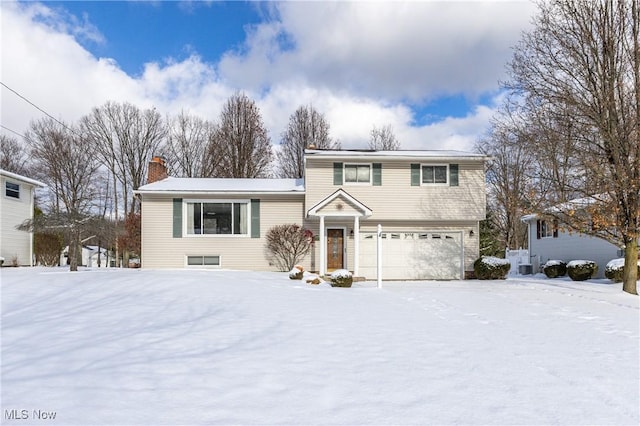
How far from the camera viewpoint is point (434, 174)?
1888 centimetres

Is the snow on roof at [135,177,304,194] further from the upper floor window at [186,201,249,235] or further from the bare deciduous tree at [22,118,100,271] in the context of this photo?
the bare deciduous tree at [22,118,100,271]

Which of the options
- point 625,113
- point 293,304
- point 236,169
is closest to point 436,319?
point 293,304

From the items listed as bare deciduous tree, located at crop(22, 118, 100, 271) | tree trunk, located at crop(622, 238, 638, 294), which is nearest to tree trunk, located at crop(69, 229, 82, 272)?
bare deciduous tree, located at crop(22, 118, 100, 271)

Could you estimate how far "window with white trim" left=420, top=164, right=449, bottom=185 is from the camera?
18.8 m

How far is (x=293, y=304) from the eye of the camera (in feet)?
31.7

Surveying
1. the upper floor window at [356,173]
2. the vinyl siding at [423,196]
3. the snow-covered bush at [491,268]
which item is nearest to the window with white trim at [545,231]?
the snow-covered bush at [491,268]

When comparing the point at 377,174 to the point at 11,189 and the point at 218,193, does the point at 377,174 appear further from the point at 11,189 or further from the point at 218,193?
the point at 11,189

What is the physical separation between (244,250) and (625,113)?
14584mm

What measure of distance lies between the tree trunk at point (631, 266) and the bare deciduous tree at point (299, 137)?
78.3ft

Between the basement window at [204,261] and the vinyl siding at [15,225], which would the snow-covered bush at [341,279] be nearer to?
the basement window at [204,261]

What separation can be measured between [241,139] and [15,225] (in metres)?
16.1

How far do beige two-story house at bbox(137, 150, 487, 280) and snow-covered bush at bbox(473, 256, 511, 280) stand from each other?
0.58 m

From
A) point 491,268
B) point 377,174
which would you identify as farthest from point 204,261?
point 491,268

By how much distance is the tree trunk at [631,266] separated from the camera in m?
13.2
